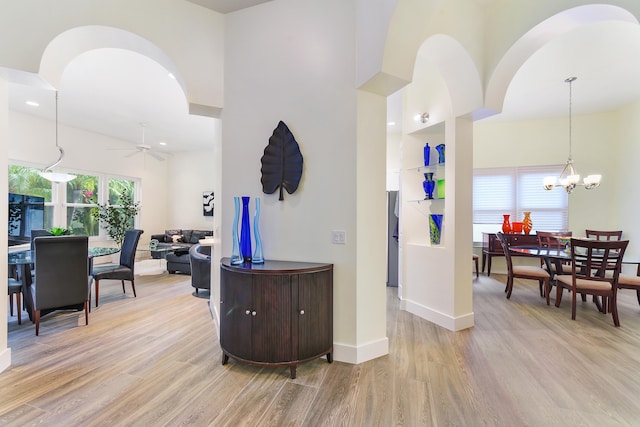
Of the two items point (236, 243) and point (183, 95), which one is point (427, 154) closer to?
point (236, 243)

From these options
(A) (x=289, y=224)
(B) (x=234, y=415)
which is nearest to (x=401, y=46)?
(A) (x=289, y=224)

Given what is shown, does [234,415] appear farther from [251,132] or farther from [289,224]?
[251,132]

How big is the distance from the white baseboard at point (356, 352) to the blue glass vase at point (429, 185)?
1931mm

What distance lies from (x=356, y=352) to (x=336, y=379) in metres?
0.30

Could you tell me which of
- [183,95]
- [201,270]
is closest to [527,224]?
[201,270]

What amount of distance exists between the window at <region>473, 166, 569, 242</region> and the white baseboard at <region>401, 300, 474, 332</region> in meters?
3.73

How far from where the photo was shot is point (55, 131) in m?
5.95

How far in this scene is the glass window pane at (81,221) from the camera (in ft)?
21.5

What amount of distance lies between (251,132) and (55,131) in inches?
226

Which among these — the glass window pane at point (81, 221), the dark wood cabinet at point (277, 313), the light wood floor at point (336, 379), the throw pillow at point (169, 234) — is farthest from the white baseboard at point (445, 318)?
the glass window pane at point (81, 221)

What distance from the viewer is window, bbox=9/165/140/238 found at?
18.4 feet

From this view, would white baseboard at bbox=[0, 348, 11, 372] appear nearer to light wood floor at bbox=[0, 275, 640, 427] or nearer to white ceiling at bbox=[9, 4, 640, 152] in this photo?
light wood floor at bbox=[0, 275, 640, 427]

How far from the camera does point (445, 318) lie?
10.7 ft

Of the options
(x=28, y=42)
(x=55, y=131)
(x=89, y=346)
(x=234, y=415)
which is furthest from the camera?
(x=55, y=131)
